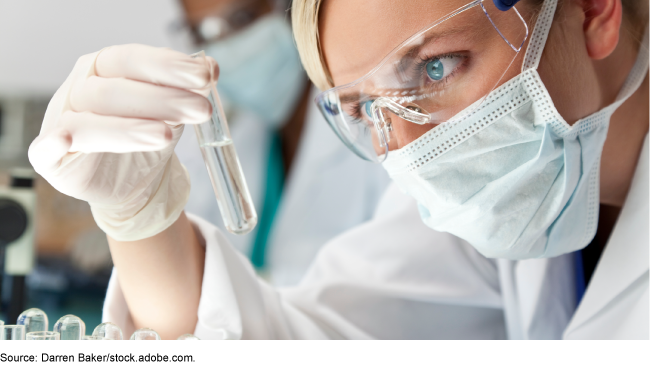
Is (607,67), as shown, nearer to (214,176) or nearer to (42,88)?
(214,176)

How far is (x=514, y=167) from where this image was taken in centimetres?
83

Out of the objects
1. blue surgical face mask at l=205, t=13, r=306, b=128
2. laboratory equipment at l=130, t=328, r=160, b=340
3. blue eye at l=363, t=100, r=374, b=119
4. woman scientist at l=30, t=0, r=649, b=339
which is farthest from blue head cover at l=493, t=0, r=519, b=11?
blue surgical face mask at l=205, t=13, r=306, b=128

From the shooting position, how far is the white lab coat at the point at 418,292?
0.94m

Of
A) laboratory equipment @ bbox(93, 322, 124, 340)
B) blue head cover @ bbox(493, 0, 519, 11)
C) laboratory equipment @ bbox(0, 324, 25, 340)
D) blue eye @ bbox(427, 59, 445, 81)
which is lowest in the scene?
laboratory equipment @ bbox(93, 322, 124, 340)

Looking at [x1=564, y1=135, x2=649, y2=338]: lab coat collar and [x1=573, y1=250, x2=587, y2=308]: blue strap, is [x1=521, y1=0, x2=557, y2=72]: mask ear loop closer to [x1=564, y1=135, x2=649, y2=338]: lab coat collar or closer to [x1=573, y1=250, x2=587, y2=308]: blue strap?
[x1=564, y1=135, x2=649, y2=338]: lab coat collar

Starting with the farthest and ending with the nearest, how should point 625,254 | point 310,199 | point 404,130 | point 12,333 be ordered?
point 310,199 < point 625,254 < point 404,130 < point 12,333

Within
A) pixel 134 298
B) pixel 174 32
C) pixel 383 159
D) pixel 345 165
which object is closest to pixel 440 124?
pixel 383 159

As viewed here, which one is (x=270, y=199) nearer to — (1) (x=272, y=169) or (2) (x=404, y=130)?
(1) (x=272, y=169)

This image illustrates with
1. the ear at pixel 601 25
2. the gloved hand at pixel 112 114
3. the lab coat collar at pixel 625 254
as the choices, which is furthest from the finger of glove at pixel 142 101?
the lab coat collar at pixel 625 254

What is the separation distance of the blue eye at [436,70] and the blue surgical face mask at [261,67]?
1511mm

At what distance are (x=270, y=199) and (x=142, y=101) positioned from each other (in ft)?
6.09

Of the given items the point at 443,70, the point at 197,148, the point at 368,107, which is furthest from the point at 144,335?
the point at 197,148

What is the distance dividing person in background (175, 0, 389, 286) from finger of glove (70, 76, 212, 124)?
1.46 metres

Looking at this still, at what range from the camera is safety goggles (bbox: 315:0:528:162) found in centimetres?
78
